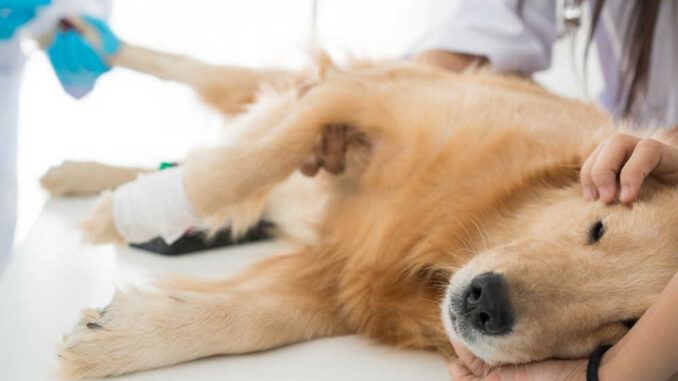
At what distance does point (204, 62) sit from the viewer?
2133 millimetres

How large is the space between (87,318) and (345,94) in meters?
0.68

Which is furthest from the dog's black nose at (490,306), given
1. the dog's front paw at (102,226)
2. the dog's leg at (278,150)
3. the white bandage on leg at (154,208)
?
the dog's front paw at (102,226)

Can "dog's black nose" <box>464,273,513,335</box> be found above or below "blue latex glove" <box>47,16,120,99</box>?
below

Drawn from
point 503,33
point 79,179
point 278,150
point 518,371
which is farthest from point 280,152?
point 503,33

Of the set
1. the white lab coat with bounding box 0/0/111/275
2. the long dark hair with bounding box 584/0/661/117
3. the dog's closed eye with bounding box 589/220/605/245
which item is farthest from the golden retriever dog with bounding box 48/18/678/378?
the long dark hair with bounding box 584/0/661/117

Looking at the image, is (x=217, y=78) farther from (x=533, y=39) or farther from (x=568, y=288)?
(x=568, y=288)

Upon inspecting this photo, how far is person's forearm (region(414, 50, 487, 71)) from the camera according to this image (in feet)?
6.53

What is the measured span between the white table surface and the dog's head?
0.67 ft

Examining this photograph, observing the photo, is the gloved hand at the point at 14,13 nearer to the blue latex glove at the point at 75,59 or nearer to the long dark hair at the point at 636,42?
the blue latex glove at the point at 75,59

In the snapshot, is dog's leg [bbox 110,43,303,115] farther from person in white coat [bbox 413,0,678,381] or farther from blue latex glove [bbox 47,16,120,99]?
person in white coat [bbox 413,0,678,381]

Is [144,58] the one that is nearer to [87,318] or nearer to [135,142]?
[135,142]

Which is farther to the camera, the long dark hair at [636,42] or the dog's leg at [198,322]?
the long dark hair at [636,42]

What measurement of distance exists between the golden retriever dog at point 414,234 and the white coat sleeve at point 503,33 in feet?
1.08

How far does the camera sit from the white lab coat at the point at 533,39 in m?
1.97
